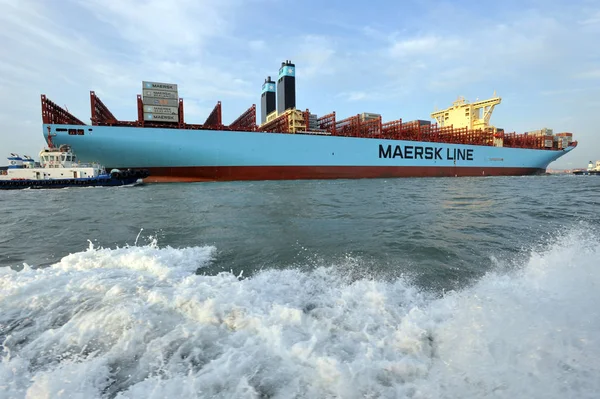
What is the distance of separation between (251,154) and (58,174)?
39.5 feet

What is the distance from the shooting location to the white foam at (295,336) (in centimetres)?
173

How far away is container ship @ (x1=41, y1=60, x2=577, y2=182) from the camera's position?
19.7m

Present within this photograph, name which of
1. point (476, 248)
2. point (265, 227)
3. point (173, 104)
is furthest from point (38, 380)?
point (173, 104)

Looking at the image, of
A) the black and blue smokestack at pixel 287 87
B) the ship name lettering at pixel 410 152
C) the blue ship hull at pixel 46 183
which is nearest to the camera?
the blue ship hull at pixel 46 183

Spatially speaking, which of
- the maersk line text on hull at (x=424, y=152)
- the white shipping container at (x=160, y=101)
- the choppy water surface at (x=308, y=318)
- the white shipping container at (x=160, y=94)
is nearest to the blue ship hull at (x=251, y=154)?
the maersk line text on hull at (x=424, y=152)

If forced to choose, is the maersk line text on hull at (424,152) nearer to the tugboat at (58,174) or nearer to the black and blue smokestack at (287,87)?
the black and blue smokestack at (287,87)

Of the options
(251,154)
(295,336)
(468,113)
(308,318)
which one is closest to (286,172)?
(251,154)

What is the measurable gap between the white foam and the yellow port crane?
40.1m

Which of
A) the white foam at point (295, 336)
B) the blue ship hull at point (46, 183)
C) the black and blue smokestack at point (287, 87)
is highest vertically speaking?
the black and blue smokestack at point (287, 87)

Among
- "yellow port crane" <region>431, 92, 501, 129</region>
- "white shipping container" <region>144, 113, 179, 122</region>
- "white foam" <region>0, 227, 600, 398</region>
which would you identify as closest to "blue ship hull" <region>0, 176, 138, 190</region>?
"white shipping container" <region>144, 113, 179, 122</region>

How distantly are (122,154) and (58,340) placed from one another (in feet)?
68.3

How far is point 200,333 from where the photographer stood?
7.35 ft

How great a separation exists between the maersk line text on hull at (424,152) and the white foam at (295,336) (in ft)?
82.2

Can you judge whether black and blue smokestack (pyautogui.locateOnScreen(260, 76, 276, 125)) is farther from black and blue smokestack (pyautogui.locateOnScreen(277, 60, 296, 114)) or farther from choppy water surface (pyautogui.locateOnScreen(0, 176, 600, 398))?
choppy water surface (pyautogui.locateOnScreen(0, 176, 600, 398))
